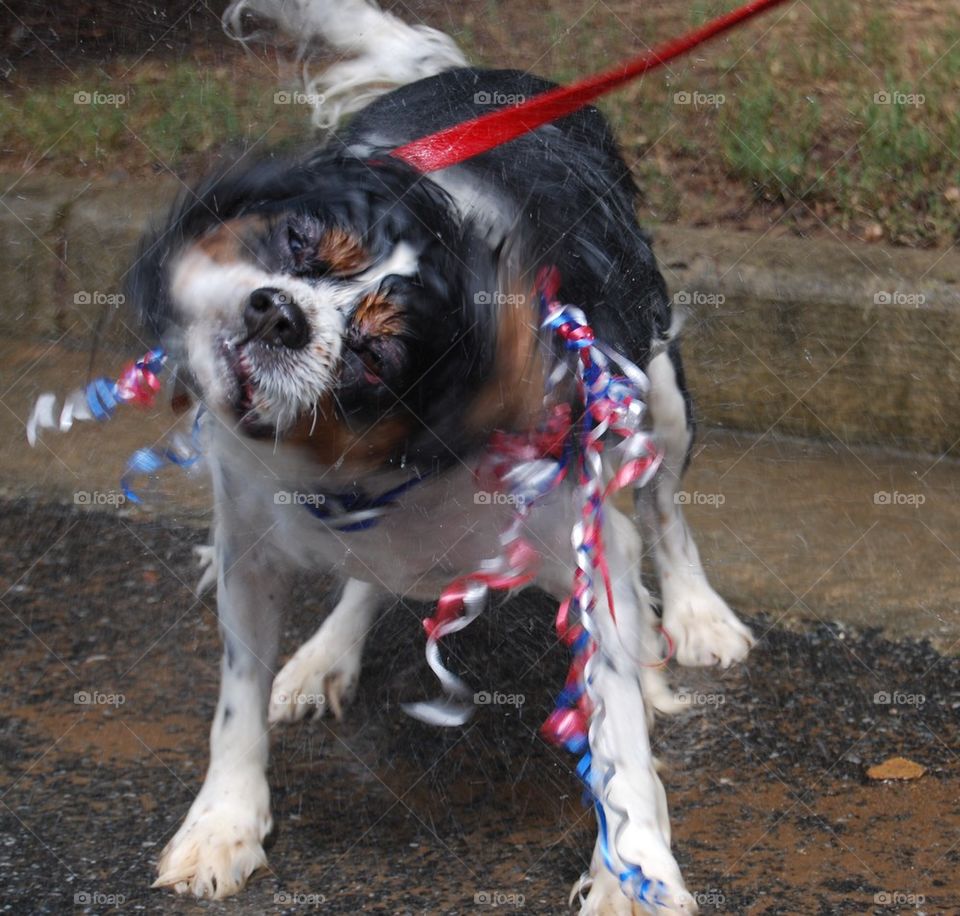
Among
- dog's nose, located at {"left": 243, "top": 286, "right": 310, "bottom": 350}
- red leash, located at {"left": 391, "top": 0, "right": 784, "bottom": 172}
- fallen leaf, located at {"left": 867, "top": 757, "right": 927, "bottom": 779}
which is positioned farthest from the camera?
fallen leaf, located at {"left": 867, "top": 757, "right": 927, "bottom": 779}

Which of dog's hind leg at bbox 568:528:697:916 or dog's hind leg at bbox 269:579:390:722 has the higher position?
dog's hind leg at bbox 568:528:697:916

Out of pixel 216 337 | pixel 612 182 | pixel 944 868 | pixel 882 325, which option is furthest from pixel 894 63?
pixel 216 337

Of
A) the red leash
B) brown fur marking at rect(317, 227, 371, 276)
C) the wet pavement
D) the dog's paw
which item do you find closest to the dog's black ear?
brown fur marking at rect(317, 227, 371, 276)

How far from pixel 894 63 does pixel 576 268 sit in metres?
3.53

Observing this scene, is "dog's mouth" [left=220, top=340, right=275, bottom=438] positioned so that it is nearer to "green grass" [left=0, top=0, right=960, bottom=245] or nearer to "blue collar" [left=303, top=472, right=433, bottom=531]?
"blue collar" [left=303, top=472, right=433, bottom=531]

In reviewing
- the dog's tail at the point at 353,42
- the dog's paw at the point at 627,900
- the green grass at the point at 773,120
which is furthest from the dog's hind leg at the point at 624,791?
the green grass at the point at 773,120

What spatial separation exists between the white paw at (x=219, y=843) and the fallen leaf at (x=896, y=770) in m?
1.31

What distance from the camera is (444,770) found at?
333 cm

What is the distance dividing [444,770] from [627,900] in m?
0.74

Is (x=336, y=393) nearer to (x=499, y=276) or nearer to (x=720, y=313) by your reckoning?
(x=499, y=276)

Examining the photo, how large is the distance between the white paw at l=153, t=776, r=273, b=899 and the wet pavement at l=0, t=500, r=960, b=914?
0.04 m

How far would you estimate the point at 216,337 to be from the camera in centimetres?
232

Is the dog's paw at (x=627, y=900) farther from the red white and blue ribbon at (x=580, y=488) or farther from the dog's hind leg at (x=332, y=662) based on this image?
the dog's hind leg at (x=332, y=662)

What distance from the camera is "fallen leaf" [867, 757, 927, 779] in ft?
10.7
